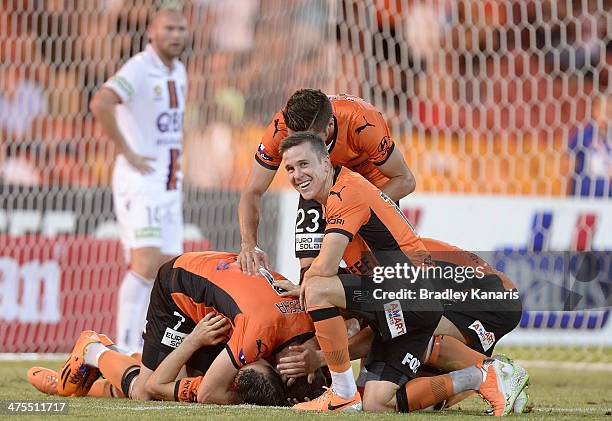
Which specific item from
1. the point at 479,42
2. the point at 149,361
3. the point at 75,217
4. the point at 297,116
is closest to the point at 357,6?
the point at 479,42

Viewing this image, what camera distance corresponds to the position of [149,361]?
16.5ft

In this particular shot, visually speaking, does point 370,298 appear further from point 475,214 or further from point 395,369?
point 475,214

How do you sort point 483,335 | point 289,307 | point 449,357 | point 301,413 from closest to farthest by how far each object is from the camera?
1. point 301,413
2. point 289,307
3. point 449,357
4. point 483,335

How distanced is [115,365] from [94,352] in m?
0.20

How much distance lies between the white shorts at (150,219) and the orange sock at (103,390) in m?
1.65

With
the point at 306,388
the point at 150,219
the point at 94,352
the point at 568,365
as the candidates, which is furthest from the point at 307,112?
the point at 568,365

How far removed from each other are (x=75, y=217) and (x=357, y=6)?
2.77 m

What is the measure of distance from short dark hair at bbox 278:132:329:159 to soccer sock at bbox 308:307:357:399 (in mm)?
695

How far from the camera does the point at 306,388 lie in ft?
15.8

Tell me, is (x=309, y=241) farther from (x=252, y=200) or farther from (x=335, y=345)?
(x=335, y=345)

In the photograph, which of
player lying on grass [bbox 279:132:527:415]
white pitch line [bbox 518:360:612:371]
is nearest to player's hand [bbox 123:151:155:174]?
player lying on grass [bbox 279:132:527:415]

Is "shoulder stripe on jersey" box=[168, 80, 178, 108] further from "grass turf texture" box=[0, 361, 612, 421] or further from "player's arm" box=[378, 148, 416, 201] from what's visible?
"player's arm" box=[378, 148, 416, 201]

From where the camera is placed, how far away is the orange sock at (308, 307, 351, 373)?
4441 millimetres

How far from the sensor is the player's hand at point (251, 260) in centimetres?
501
